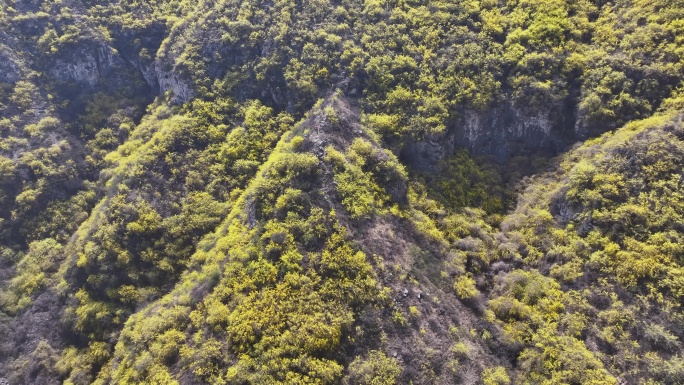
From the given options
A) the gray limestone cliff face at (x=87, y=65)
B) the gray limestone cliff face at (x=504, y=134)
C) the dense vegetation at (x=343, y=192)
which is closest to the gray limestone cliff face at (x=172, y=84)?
the dense vegetation at (x=343, y=192)

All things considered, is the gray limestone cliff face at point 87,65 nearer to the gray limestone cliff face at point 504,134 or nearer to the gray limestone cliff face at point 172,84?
the gray limestone cliff face at point 172,84

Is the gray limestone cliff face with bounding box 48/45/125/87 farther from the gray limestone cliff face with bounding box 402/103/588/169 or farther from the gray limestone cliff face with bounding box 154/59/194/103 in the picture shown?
the gray limestone cliff face with bounding box 402/103/588/169

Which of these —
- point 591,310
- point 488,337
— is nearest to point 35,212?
point 488,337

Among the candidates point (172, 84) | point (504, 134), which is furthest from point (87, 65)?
point (504, 134)

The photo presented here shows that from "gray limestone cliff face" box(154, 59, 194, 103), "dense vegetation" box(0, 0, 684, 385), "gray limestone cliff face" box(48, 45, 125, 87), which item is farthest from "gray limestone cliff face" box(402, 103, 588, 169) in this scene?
"gray limestone cliff face" box(48, 45, 125, 87)

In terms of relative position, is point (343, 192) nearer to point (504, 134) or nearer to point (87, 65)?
point (504, 134)

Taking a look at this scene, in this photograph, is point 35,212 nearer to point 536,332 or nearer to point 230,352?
point 230,352

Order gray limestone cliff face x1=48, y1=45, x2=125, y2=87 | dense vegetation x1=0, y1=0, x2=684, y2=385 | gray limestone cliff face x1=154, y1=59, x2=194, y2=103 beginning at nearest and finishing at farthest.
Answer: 1. dense vegetation x1=0, y1=0, x2=684, y2=385
2. gray limestone cliff face x1=154, y1=59, x2=194, y2=103
3. gray limestone cliff face x1=48, y1=45, x2=125, y2=87
